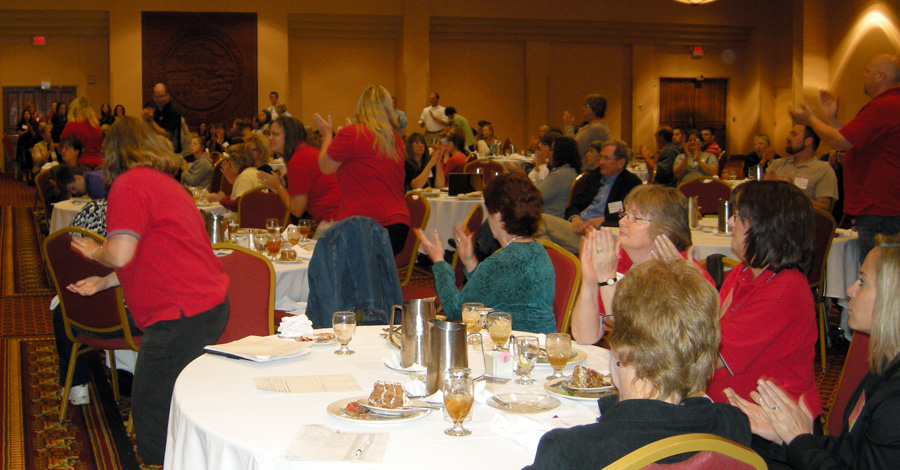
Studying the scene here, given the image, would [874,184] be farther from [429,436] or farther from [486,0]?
[486,0]

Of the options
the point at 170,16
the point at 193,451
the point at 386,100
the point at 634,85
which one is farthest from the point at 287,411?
the point at 634,85

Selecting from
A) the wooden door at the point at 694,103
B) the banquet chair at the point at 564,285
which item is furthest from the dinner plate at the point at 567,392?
the wooden door at the point at 694,103

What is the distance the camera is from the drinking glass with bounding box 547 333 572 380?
2.16 meters

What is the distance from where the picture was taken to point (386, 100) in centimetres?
475

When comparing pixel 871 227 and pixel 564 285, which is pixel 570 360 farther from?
pixel 871 227

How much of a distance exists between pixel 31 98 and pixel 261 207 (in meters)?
13.9

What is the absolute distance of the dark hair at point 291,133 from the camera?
527cm

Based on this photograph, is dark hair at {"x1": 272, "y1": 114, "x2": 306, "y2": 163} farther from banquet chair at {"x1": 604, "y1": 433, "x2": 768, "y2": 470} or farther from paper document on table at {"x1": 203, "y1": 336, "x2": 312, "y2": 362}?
banquet chair at {"x1": 604, "y1": 433, "x2": 768, "y2": 470}

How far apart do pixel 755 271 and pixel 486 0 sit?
15.4 metres

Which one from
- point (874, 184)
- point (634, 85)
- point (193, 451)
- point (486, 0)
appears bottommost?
point (193, 451)

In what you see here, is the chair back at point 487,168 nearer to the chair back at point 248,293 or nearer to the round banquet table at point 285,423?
the chair back at point 248,293

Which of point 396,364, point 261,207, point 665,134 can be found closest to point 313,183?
point 261,207

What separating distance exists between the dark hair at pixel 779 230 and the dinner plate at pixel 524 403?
0.88 m

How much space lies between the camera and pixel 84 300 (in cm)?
367
